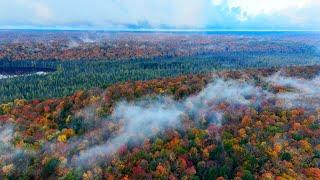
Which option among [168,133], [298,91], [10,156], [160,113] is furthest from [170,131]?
[298,91]

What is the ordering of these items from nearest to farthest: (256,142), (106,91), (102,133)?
(256,142) < (102,133) < (106,91)

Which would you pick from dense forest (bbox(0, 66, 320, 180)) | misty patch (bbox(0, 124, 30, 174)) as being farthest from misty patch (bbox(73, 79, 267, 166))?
misty patch (bbox(0, 124, 30, 174))

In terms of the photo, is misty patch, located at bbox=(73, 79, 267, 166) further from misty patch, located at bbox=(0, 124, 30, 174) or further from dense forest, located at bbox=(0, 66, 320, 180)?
misty patch, located at bbox=(0, 124, 30, 174)

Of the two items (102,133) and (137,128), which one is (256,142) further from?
(102,133)

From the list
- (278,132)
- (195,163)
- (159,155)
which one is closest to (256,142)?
(278,132)

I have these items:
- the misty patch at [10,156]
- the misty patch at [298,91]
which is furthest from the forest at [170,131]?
the misty patch at [298,91]

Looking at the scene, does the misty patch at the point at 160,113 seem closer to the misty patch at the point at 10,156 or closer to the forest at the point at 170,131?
the forest at the point at 170,131

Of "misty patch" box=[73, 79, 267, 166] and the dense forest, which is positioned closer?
the dense forest

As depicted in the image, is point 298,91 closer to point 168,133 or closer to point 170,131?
point 170,131
